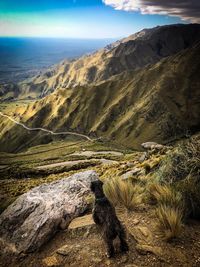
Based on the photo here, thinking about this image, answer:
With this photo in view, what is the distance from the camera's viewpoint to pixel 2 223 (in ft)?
35.4

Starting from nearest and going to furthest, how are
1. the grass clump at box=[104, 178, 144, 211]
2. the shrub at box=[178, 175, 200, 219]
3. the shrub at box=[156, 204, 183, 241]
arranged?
1. the shrub at box=[156, 204, 183, 241]
2. the shrub at box=[178, 175, 200, 219]
3. the grass clump at box=[104, 178, 144, 211]

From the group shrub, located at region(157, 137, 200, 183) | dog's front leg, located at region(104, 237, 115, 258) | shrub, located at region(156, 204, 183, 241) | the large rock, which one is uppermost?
shrub, located at region(157, 137, 200, 183)

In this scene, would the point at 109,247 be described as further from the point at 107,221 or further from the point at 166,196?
the point at 166,196

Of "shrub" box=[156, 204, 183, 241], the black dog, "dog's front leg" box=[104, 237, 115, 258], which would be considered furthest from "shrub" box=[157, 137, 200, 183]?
"dog's front leg" box=[104, 237, 115, 258]

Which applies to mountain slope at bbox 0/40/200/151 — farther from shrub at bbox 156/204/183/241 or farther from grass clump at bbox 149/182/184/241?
shrub at bbox 156/204/183/241

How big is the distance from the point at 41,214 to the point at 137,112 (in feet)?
521

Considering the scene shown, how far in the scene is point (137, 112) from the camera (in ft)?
546

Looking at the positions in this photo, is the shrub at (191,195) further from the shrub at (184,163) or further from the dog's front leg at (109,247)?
the dog's front leg at (109,247)

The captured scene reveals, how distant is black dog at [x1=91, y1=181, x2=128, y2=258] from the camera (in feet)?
25.0

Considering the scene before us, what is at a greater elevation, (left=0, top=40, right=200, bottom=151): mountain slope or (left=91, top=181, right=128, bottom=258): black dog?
(left=91, top=181, right=128, bottom=258): black dog

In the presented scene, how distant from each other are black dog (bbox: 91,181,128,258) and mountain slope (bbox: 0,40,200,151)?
132m

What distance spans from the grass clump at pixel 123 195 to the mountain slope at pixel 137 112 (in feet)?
429

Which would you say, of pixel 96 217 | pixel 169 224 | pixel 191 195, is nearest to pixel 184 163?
pixel 191 195

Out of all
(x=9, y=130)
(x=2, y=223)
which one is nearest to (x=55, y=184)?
(x=2, y=223)
